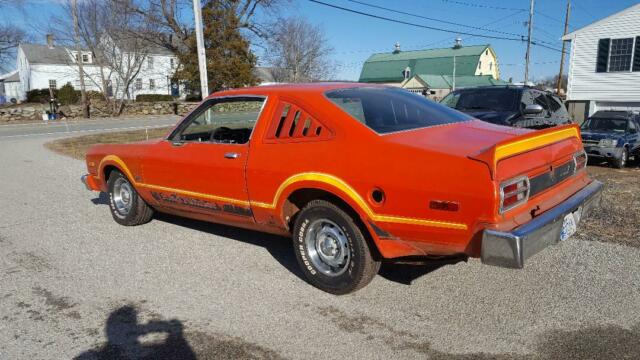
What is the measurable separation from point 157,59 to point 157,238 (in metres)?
54.5

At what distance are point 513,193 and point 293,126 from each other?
177 centimetres

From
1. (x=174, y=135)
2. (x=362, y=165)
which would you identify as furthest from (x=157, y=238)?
(x=362, y=165)

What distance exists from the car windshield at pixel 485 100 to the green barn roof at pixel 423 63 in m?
57.2

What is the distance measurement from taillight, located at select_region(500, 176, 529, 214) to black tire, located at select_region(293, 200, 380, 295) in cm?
104

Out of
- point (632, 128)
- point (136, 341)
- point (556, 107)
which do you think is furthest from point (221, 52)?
point (136, 341)

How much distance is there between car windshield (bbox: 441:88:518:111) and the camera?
8.66 m

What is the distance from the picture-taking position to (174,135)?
16.9 ft

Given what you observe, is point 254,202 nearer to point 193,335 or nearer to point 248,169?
point 248,169

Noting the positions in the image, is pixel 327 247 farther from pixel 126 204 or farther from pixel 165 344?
pixel 126 204

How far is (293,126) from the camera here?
402cm

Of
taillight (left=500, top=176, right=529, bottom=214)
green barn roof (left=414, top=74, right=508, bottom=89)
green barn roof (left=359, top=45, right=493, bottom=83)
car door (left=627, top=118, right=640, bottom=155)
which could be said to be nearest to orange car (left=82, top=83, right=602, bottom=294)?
taillight (left=500, top=176, right=529, bottom=214)

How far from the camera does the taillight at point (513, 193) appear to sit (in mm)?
3049

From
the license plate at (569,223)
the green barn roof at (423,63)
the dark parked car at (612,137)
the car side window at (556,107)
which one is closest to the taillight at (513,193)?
the license plate at (569,223)

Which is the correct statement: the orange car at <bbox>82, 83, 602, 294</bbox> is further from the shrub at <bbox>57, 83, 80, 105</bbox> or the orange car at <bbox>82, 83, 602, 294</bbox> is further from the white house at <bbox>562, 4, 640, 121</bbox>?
the shrub at <bbox>57, 83, 80, 105</bbox>
